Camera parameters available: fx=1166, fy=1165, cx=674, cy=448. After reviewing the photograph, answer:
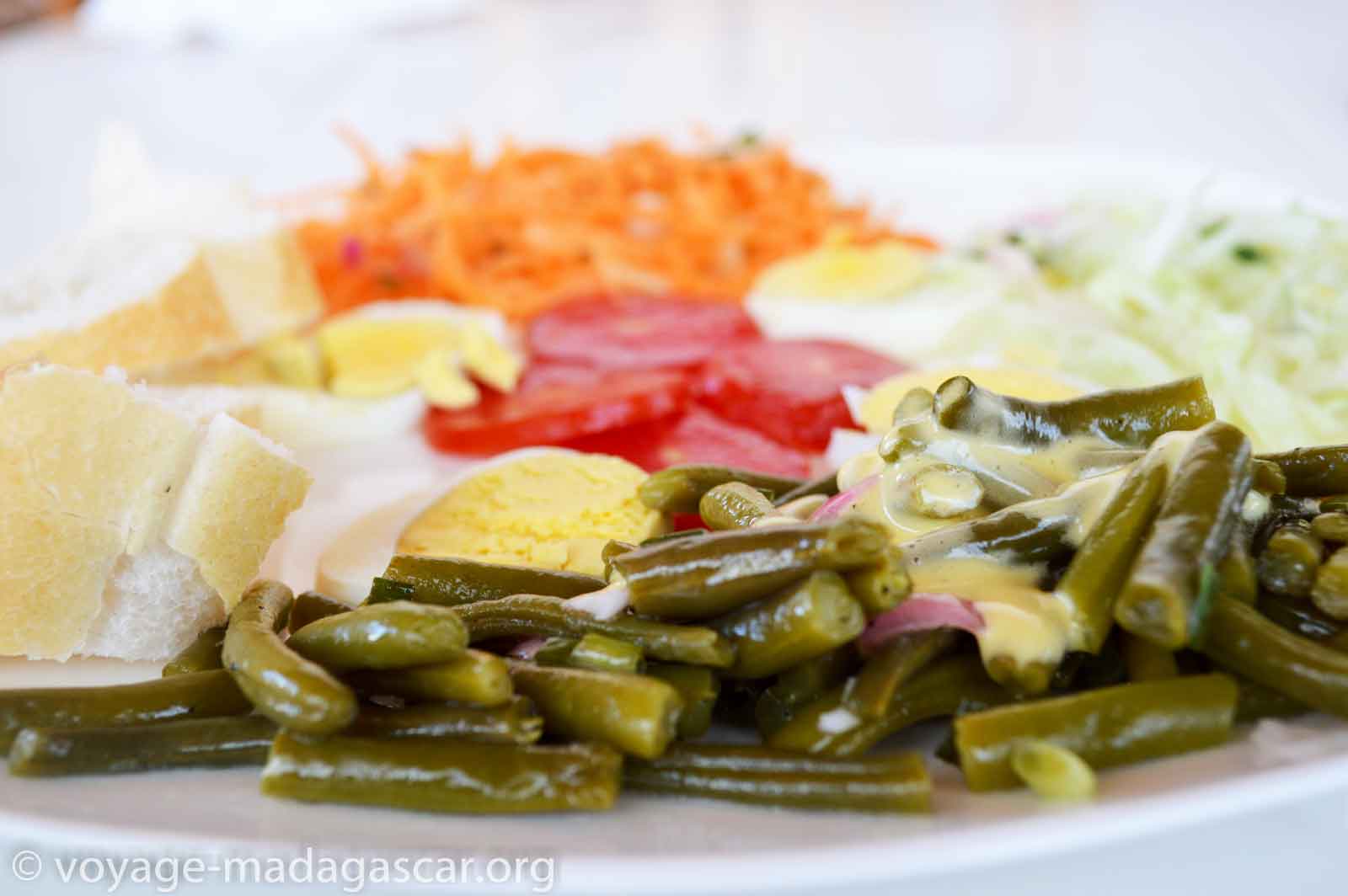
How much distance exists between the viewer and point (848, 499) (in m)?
2.22

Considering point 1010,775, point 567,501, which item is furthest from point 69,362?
point 1010,775

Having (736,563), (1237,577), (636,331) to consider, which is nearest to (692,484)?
(736,563)

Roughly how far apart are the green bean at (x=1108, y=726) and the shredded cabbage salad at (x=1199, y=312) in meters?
1.77

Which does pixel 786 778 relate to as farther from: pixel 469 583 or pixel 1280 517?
pixel 1280 517

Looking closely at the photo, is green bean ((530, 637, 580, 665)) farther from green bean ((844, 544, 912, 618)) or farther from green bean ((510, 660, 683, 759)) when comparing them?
green bean ((844, 544, 912, 618))

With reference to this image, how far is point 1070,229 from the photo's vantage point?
15.2 ft

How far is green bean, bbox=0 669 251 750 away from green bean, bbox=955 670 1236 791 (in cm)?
126

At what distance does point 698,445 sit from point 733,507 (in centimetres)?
108

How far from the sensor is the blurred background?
22.4 feet

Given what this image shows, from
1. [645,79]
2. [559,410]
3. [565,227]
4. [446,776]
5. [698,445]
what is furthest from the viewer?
[645,79]

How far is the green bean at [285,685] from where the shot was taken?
6.00ft

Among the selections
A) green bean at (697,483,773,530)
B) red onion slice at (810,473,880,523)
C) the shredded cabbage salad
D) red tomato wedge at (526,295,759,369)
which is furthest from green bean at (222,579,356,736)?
the shredded cabbage salad

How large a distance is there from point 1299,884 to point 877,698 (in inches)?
27.3

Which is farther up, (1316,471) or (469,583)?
(1316,471)
